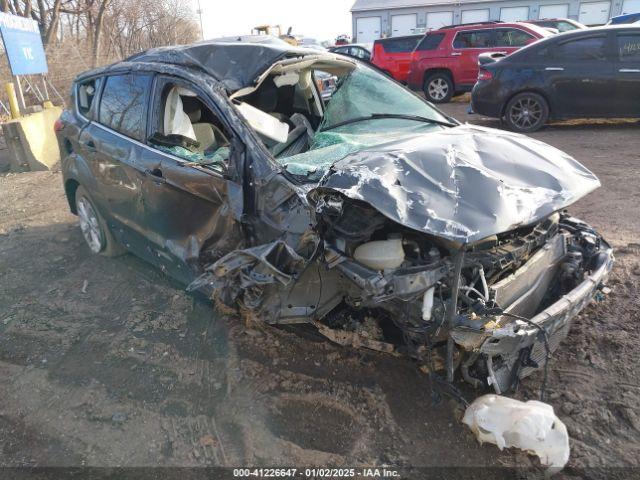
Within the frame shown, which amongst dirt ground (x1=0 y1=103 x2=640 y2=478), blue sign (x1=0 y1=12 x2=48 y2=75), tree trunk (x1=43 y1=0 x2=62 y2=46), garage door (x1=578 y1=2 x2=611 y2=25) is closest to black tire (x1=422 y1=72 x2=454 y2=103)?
blue sign (x1=0 y1=12 x2=48 y2=75)

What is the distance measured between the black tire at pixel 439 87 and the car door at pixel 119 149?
10.1 meters

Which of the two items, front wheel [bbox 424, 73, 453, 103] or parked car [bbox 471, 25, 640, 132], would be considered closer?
parked car [bbox 471, 25, 640, 132]

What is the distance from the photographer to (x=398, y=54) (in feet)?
47.8

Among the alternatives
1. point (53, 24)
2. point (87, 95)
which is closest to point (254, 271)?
point (87, 95)

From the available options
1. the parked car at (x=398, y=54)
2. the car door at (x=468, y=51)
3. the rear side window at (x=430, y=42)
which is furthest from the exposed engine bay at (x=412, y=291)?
the parked car at (x=398, y=54)

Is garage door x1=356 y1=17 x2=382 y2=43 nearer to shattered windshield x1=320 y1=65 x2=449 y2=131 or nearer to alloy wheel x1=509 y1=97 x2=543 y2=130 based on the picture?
alloy wheel x1=509 y1=97 x2=543 y2=130

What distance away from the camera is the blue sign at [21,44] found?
9.72 m

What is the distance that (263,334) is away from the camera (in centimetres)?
342

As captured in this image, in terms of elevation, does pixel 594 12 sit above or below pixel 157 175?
above

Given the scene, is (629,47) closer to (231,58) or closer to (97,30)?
(231,58)

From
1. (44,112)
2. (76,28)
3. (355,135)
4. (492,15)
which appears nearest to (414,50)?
(44,112)

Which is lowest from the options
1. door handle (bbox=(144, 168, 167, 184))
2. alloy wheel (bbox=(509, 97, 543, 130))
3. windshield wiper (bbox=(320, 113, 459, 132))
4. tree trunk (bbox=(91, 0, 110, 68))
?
alloy wheel (bbox=(509, 97, 543, 130))

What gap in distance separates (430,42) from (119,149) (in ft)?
36.3

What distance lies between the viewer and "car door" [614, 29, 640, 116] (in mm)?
7672
